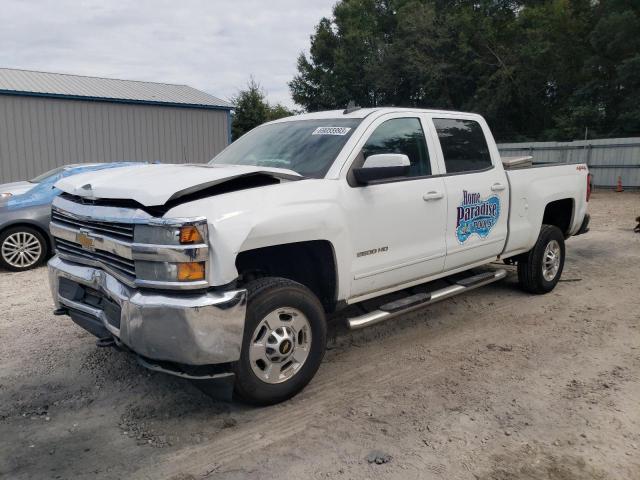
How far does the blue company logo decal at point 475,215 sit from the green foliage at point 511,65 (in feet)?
87.6

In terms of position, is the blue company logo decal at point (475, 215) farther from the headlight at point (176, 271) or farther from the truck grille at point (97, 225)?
the truck grille at point (97, 225)

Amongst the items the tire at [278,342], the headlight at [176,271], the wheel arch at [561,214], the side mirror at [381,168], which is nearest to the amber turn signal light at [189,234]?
the headlight at [176,271]

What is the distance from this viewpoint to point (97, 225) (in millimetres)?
3602

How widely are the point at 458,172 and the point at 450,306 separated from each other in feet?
5.38

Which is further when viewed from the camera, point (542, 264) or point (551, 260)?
point (551, 260)

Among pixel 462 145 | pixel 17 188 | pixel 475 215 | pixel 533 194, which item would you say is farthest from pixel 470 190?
pixel 17 188

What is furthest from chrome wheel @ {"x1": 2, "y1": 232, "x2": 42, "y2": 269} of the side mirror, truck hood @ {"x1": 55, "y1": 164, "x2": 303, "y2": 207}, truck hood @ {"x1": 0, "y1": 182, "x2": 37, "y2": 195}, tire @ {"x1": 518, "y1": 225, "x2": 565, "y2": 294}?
tire @ {"x1": 518, "y1": 225, "x2": 565, "y2": 294}

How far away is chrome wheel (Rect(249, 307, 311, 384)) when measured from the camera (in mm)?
3523

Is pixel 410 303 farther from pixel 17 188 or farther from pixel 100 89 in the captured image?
pixel 100 89

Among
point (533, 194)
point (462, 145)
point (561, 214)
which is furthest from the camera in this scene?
point (561, 214)

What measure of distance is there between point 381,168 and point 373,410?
64.8 inches

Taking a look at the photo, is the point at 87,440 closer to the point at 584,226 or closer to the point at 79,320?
the point at 79,320

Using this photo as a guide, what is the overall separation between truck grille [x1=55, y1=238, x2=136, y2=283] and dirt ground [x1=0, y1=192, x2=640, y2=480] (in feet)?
3.15

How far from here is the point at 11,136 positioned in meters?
17.7
